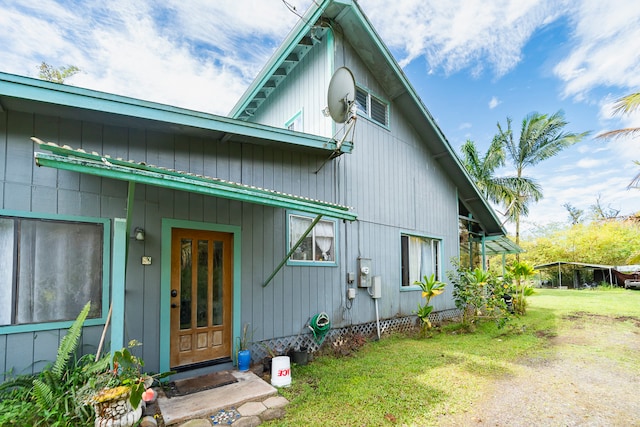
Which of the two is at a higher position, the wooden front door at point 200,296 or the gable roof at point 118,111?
the gable roof at point 118,111

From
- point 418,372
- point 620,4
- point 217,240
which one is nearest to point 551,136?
point 620,4

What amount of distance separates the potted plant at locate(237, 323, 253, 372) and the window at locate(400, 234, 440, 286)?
4.52 metres

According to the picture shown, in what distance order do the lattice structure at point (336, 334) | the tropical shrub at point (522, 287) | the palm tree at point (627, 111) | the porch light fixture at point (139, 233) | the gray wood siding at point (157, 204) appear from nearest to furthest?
1. the gray wood siding at point (157, 204)
2. the porch light fixture at point (139, 233)
3. the lattice structure at point (336, 334)
4. the palm tree at point (627, 111)
5. the tropical shrub at point (522, 287)

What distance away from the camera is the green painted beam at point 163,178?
283cm

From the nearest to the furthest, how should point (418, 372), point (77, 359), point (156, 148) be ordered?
1. point (77, 359)
2. point (156, 148)
3. point (418, 372)

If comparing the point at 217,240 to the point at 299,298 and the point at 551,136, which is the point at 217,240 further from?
the point at 551,136

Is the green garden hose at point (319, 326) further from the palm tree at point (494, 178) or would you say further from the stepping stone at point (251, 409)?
the palm tree at point (494, 178)

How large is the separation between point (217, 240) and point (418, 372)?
3.70 meters

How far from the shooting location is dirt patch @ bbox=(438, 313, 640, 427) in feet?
11.8

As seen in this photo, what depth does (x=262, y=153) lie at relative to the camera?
18.7 feet

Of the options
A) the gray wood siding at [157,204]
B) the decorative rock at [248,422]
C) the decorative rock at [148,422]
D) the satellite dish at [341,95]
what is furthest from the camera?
the satellite dish at [341,95]

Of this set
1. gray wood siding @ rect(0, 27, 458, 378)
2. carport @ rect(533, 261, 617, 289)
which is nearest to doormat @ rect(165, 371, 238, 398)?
gray wood siding @ rect(0, 27, 458, 378)

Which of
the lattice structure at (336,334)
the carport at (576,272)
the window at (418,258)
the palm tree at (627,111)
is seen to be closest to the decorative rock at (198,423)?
the lattice structure at (336,334)

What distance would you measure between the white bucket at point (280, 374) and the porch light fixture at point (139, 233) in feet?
7.93
